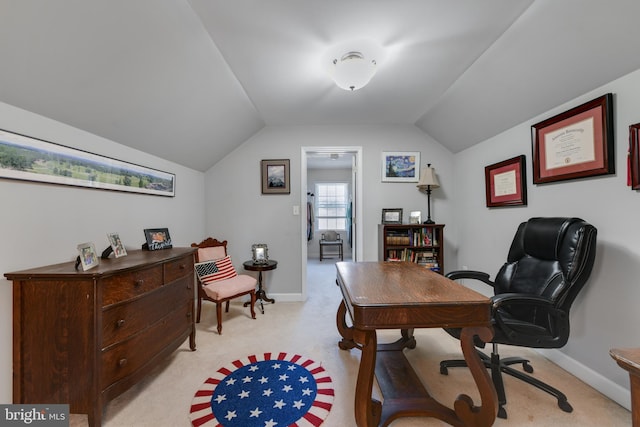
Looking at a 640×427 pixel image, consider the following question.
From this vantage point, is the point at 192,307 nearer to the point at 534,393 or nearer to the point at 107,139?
the point at 107,139

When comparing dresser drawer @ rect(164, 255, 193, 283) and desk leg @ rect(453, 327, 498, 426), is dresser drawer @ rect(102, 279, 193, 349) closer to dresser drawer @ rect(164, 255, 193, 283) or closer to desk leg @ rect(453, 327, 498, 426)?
dresser drawer @ rect(164, 255, 193, 283)

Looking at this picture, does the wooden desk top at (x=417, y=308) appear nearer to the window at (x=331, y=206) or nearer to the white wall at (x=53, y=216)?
the white wall at (x=53, y=216)

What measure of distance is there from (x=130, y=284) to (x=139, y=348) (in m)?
0.43

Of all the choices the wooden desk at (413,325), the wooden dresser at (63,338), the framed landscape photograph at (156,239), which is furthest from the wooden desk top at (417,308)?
the framed landscape photograph at (156,239)

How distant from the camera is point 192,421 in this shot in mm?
1427

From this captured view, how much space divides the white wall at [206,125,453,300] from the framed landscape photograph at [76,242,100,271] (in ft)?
6.45

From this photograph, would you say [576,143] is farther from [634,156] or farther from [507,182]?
[507,182]

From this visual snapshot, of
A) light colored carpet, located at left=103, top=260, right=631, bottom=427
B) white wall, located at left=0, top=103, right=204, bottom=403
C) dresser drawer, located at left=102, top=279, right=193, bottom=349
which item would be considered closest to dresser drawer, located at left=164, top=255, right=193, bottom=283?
dresser drawer, located at left=102, top=279, right=193, bottom=349

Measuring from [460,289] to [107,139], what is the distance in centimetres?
273

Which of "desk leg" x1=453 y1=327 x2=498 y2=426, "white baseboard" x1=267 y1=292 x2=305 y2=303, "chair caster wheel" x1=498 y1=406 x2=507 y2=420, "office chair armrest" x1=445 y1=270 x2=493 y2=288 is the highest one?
"office chair armrest" x1=445 y1=270 x2=493 y2=288

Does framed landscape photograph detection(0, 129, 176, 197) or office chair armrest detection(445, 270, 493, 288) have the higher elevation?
framed landscape photograph detection(0, 129, 176, 197)

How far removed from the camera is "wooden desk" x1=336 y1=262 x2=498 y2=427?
1.19 metres

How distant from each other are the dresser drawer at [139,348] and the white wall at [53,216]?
476mm

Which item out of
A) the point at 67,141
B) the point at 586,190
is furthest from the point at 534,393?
the point at 67,141
